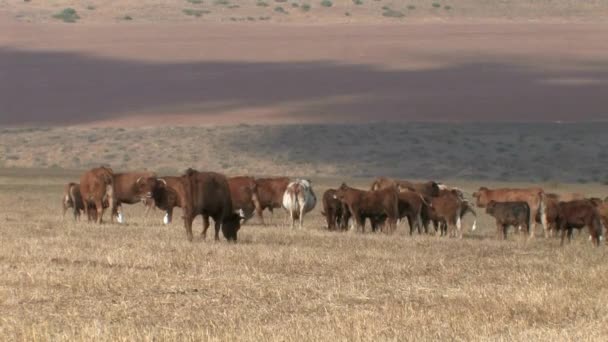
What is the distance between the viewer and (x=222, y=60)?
92188mm

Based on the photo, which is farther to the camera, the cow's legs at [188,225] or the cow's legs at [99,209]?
the cow's legs at [99,209]

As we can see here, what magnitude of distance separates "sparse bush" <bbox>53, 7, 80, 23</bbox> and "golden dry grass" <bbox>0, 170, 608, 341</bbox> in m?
98.0

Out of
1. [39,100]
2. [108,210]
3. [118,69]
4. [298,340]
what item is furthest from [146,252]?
[118,69]

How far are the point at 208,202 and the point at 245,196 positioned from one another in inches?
293

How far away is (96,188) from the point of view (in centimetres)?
2889

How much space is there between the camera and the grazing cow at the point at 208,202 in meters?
23.2

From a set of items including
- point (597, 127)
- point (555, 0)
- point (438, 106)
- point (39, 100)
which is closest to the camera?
point (597, 127)

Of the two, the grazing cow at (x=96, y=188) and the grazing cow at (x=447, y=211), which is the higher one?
the grazing cow at (x=96, y=188)

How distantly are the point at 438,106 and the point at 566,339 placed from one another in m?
62.4

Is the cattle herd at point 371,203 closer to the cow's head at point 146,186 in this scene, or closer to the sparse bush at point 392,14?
the cow's head at point 146,186

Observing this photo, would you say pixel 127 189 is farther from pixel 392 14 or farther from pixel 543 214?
pixel 392 14

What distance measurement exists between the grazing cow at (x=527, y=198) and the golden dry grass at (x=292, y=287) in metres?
4.00

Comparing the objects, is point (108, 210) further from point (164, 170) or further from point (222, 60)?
point (222, 60)

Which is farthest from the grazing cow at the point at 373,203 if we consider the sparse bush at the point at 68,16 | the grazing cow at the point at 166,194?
the sparse bush at the point at 68,16
